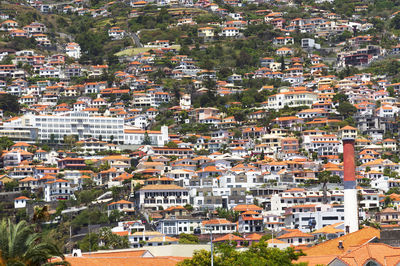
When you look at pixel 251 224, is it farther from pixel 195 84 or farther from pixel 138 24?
pixel 138 24

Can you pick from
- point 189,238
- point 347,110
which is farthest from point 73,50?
point 189,238

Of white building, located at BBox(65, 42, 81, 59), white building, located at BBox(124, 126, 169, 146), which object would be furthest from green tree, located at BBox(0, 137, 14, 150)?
white building, located at BBox(65, 42, 81, 59)

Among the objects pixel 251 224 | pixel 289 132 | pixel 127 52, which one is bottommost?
pixel 251 224

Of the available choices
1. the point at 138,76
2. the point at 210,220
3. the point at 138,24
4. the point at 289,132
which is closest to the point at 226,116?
the point at 289,132

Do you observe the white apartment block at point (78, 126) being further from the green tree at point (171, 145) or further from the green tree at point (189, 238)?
the green tree at point (189, 238)

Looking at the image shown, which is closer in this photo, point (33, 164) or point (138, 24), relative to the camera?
point (33, 164)
